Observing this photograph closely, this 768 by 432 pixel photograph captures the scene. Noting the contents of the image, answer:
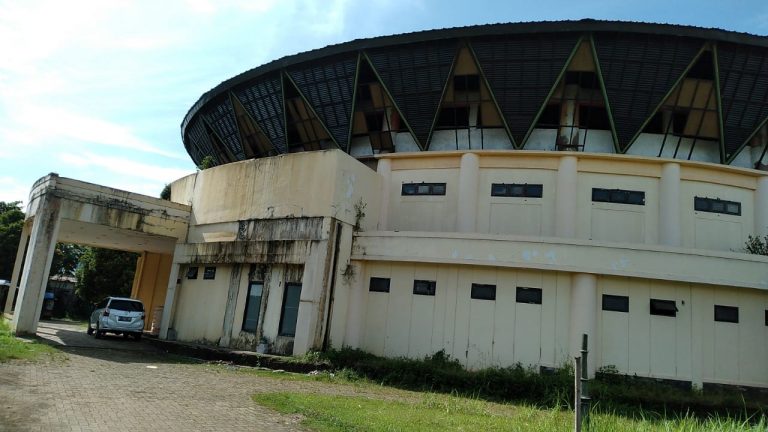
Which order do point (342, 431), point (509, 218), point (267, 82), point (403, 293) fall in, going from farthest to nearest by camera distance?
point (267, 82)
point (509, 218)
point (403, 293)
point (342, 431)

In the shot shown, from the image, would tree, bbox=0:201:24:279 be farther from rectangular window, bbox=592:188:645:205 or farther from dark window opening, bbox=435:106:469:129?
rectangular window, bbox=592:188:645:205

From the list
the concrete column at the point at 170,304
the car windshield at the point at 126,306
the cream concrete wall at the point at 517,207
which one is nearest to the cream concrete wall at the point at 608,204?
the cream concrete wall at the point at 517,207

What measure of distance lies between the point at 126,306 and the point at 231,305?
532 cm

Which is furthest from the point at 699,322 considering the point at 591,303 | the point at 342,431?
the point at 342,431

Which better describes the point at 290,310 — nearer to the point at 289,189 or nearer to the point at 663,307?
the point at 289,189

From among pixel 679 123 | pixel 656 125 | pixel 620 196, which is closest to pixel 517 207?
pixel 620 196

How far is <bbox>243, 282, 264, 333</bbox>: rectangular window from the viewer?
1930cm

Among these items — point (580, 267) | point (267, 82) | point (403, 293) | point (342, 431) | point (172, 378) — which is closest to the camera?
point (342, 431)

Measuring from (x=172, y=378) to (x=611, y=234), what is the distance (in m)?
15.2

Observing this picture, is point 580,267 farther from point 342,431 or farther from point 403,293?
point 342,431

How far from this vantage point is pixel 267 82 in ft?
83.4

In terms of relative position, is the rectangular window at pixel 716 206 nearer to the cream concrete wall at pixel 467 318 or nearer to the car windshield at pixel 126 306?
the cream concrete wall at pixel 467 318

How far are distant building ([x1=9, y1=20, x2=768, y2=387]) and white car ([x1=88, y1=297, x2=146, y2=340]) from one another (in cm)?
114

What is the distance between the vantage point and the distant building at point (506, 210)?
680 inches
